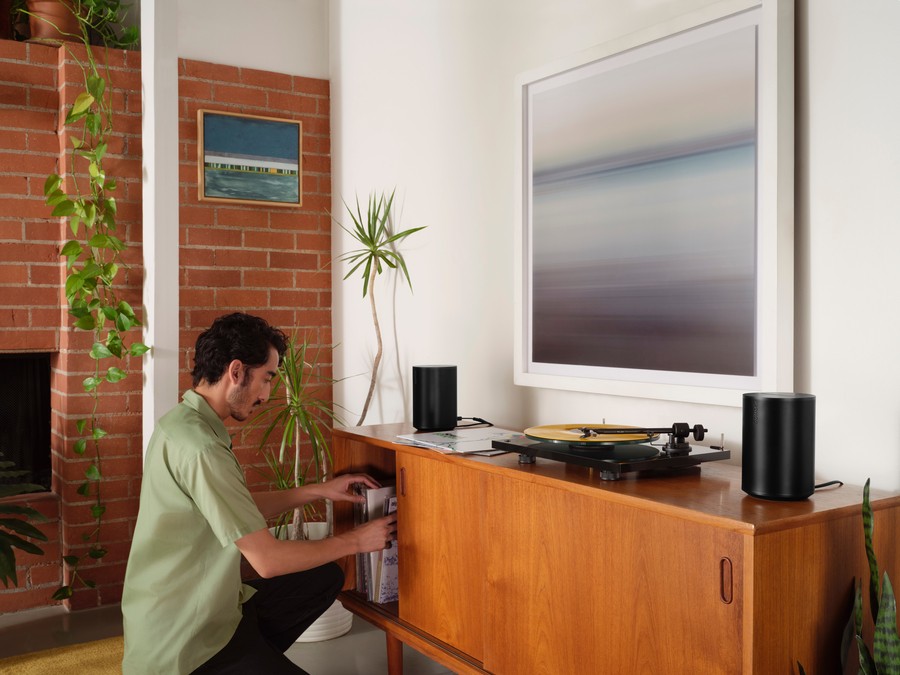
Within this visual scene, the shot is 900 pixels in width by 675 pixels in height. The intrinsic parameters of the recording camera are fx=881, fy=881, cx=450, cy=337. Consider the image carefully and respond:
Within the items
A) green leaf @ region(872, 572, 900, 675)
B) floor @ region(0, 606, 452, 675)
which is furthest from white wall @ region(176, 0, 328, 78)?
green leaf @ region(872, 572, 900, 675)

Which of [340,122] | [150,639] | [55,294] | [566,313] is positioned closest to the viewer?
[150,639]

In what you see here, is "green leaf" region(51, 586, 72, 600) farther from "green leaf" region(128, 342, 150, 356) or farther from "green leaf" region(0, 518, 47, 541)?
"green leaf" region(128, 342, 150, 356)

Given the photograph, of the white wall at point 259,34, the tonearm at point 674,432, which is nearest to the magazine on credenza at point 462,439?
the tonearm at point 674,432

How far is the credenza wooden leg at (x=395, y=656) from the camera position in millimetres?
2703

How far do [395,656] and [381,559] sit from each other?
31 centimetres

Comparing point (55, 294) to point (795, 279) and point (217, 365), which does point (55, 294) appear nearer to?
point (217, 365)

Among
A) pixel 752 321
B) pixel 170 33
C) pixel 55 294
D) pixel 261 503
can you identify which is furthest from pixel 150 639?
pixel 170 33

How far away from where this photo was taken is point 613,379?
246 centimetres

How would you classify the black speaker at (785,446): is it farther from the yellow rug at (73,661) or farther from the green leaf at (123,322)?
the green leaf at (123,322)

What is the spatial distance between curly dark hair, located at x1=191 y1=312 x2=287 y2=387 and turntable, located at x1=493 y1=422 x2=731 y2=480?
78 centimetres

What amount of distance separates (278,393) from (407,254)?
39.3 inches

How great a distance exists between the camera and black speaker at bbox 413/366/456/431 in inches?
110

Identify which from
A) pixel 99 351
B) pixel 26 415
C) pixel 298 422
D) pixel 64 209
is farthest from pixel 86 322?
pixel 298 422

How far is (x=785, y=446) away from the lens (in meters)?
1.67
